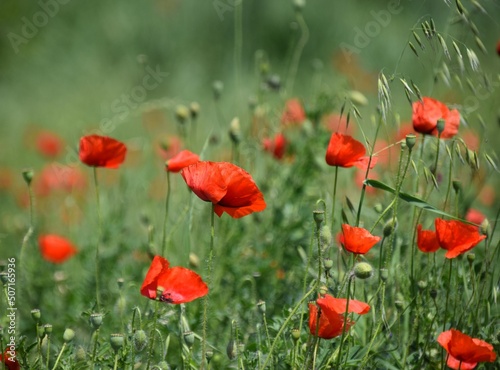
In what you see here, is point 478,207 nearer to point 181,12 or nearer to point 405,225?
point 405,225

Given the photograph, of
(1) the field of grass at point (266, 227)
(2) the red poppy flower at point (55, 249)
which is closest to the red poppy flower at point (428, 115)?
(1) the field of grass at point (266, 227)

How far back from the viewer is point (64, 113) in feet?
16.3

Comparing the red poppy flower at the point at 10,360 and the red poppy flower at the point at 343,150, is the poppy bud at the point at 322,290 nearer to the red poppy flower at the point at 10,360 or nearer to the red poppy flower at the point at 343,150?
the red poppy flower at the point at 343,150

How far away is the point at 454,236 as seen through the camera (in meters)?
1.53

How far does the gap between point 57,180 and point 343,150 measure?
1.89m

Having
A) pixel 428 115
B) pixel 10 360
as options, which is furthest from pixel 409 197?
pixel 10 360

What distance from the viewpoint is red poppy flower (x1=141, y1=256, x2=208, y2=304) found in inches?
55.9

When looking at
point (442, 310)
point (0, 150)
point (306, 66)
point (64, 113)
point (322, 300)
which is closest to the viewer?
point (322, 300)

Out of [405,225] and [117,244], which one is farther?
[117,244]

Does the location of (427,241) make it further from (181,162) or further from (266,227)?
(266,227)

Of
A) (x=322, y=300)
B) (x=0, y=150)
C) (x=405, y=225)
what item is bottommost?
(x=0, y=150)

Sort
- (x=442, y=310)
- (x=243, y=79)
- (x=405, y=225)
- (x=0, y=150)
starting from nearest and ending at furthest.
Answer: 1. (x=442, y=310)
2. (x=405, y=225)
3. (x=0, y=150)
4. (x=243, y=79)

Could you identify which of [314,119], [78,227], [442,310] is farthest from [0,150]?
[442,310]

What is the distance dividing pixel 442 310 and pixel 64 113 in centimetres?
356
